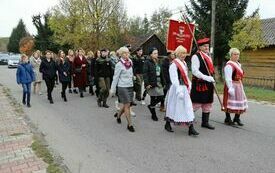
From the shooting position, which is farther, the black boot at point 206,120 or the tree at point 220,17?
the tree at point 220,17

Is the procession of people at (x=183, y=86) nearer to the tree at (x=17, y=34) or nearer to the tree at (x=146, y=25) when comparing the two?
the tree at (x=146, y=25)

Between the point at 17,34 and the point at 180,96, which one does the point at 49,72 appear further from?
the point at 17,34

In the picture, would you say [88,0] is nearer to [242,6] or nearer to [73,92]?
[242,6]

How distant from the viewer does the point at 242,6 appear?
2736cm

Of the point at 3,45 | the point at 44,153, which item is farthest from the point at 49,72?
the point at 3,45

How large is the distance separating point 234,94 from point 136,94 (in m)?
5.21

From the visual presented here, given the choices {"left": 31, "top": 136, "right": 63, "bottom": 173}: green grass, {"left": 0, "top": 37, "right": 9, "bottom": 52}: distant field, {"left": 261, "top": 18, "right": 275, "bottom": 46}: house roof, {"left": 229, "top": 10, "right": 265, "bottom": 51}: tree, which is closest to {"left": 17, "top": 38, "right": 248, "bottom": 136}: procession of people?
{"left": 31, "top": 136, "right": 63, "bottom": 173}: green grass

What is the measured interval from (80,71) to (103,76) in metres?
3.49

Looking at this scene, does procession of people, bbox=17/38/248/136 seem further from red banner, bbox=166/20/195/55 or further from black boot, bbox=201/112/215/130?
red banner, bbox=166/20/195/55

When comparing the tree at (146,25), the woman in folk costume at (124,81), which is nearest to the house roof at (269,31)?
the woman in folk costume at (124,81)

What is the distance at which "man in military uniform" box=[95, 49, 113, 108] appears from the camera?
41.5ft

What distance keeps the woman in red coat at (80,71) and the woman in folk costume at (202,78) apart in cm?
773

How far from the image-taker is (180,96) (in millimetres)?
8109

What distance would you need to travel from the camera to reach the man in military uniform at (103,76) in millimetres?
12664
